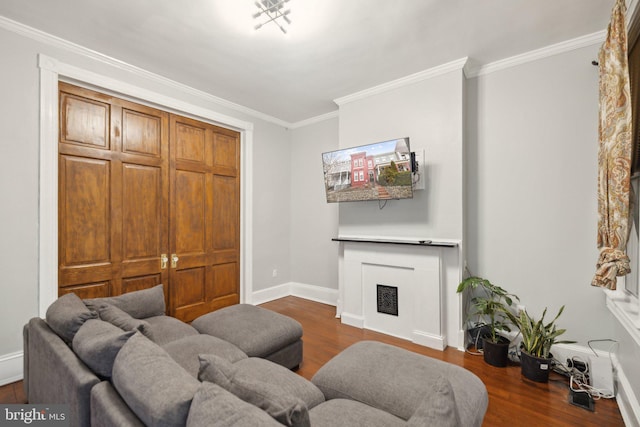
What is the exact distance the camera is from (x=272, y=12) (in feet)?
6.88

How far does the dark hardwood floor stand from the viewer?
72.9 inches

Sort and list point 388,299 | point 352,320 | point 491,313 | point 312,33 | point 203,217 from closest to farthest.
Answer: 1. point 312,33
2. point 491,313
3. point 388,299
4. point 352,320
5. point 203,217

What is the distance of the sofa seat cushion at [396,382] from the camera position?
4.57ft

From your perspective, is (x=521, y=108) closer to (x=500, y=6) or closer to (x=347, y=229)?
(x=500, y=6)

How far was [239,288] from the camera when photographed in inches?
158

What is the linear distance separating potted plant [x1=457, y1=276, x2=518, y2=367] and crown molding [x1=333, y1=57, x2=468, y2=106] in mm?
2072

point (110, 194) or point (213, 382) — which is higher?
point (110, 194)

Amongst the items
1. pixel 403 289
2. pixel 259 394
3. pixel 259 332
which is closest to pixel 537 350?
pixel 403 289

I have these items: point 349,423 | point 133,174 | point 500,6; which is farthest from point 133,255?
point 500,6

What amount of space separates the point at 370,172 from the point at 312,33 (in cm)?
143

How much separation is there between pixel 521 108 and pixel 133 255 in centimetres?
411

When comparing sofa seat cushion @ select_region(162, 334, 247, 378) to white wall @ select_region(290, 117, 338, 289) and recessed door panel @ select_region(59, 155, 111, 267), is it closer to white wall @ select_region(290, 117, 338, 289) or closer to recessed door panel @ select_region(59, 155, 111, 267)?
recessed door panel @ select_region(59, 155, 111, 267)

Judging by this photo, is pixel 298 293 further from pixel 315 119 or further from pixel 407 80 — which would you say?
pixel 407 80

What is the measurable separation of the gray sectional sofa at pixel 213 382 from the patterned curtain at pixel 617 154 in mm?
1130
